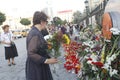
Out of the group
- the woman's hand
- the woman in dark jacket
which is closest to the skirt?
the woman in dark jacket

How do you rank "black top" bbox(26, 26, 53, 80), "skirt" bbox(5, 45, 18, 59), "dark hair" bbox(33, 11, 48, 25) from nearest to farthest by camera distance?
1. "black top" bbox(26, 26, 53, 80)
2. "dark hair" bbox(33, 11, 48, 25)
3. "skirt" bbox(5, 45, 18, 59)

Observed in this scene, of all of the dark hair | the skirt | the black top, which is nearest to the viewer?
the black top

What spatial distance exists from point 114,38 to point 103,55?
0.31 metres

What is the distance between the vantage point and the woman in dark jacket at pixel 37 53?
464 centimetres

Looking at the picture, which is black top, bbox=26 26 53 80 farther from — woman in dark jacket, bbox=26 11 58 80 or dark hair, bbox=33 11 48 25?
dark hair, bbox=33 11 48 25

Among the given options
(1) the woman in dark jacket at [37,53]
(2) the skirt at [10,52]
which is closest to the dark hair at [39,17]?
(1) the woman in dark jacket at [37,53]

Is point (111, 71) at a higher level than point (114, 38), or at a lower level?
lower

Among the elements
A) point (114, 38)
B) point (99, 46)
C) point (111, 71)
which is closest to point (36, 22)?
point (99, 46)

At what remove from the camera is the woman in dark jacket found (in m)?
4.64

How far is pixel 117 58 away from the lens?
353cm

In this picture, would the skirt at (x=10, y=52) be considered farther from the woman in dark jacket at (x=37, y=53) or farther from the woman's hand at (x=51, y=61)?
the woman's hand at (x=51, y=61)

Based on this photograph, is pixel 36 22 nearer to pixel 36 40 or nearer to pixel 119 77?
pixel 36 40

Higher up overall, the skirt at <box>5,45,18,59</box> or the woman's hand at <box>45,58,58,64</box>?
the woman's hand at <box>45,58,58,64</box>

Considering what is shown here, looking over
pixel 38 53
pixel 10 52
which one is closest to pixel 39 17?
pixel 38 53
